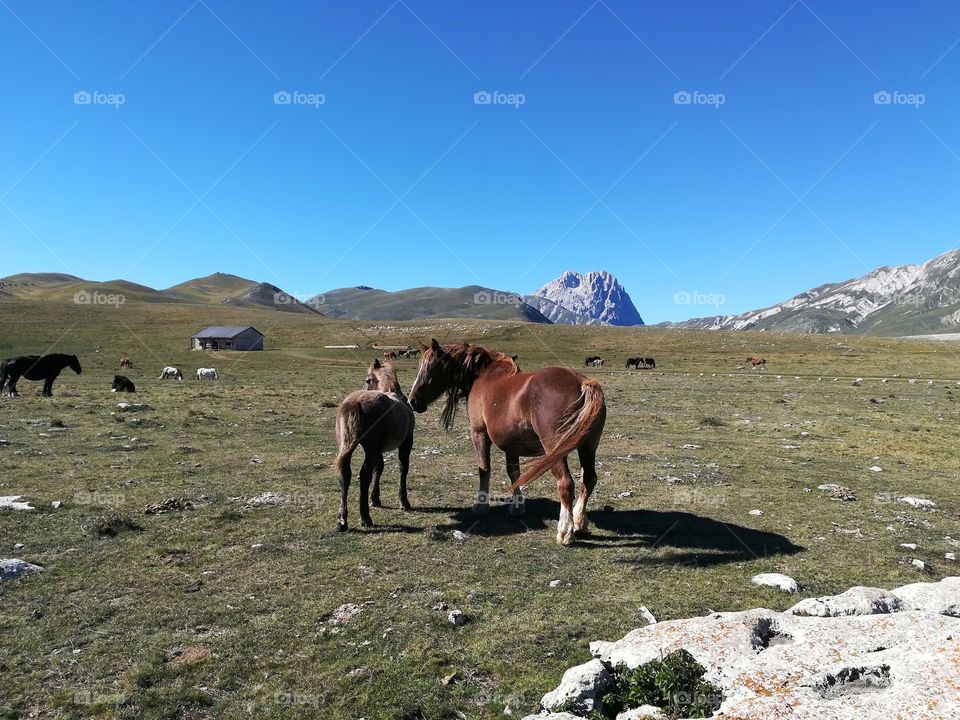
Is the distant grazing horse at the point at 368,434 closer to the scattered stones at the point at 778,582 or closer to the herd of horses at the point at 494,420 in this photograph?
the herd of horses at the point at 494,420

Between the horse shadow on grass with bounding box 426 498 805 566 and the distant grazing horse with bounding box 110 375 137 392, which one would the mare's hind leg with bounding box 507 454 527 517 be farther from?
the distant grazing horse with bounding box 110 375 137 392

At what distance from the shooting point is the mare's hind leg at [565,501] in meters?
8.40

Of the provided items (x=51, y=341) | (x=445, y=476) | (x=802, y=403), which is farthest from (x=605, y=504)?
(x=51, y=341)

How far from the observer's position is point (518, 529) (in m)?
9.32

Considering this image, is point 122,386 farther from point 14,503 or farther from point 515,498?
point 515,498

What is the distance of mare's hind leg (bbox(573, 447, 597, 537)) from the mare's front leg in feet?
6.66

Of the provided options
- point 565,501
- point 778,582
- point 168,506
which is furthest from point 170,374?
point 778,582

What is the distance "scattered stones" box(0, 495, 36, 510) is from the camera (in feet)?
30.9

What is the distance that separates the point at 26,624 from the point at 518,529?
6.75 m

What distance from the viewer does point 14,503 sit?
9633mm

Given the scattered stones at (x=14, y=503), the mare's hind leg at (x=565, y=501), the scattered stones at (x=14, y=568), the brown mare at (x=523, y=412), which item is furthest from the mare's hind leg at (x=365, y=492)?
the scattered stones at (x=14, y=503)

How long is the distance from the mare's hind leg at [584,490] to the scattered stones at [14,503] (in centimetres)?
979

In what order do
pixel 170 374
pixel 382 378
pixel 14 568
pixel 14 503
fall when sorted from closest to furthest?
pixel 14 568 < pixel 14 503 < pixel 382 378 < pixel 170 374

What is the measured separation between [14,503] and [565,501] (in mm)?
10122
